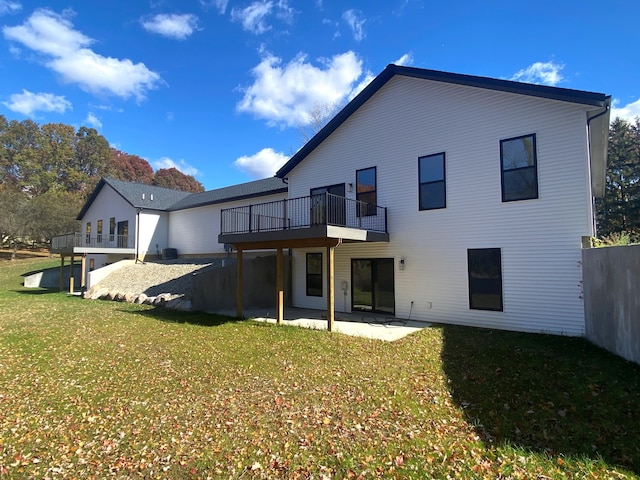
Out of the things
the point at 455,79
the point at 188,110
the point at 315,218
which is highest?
the point at 188,110

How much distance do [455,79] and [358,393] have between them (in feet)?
28.6

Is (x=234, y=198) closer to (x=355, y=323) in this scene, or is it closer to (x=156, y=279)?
(x=156, y=279)

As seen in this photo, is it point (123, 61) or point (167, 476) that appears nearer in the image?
point (167, 476)

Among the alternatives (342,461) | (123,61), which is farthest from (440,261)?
(123,61)

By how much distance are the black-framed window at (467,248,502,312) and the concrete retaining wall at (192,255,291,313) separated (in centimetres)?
667

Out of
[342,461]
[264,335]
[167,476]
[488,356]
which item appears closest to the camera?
[167,476]

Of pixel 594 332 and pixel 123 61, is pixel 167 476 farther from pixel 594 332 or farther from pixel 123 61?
pixel 123 61

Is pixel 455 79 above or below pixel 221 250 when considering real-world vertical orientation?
above

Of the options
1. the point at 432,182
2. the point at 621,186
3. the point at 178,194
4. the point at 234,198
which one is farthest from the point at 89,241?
the point at 621,186

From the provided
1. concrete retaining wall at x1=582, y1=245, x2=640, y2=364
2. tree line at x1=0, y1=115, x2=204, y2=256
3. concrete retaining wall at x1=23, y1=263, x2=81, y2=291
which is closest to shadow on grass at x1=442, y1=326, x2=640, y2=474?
concrete retaining wall at x1=582, y1=245, x2=640, y2=364

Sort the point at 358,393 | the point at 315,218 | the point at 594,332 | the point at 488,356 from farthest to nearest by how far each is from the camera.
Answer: the point at 315,218
the point at 594,332
the point at 488,356
the point at 358,393

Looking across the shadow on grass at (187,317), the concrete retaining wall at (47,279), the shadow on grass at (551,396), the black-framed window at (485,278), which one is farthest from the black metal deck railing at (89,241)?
the shadow on grass at (551,396)

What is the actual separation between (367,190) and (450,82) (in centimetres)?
393

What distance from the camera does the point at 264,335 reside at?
8.16 m
